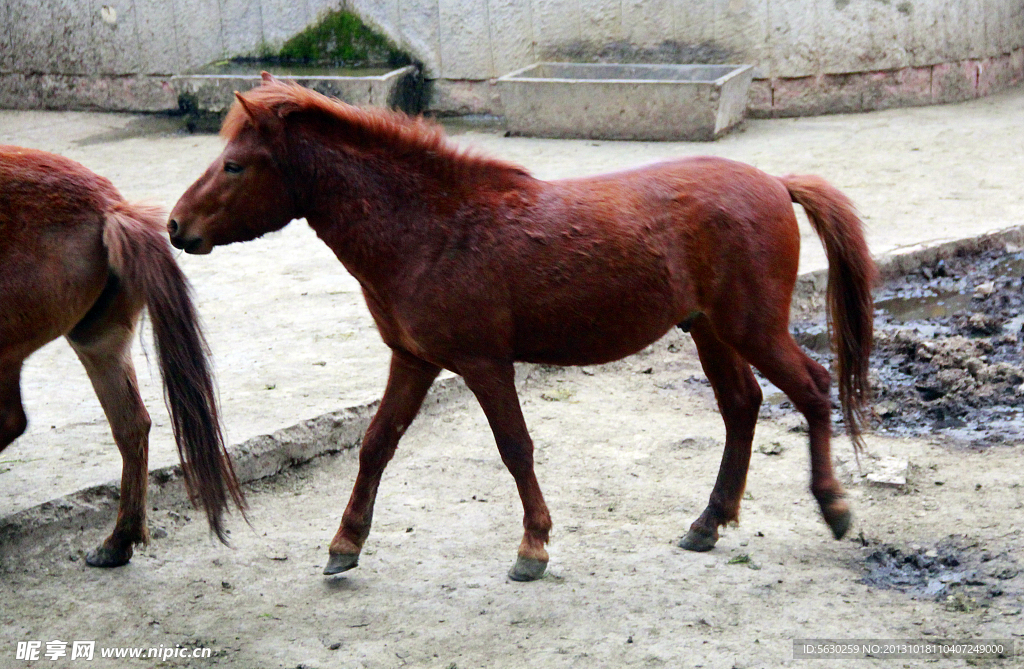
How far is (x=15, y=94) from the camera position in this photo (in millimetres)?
12336

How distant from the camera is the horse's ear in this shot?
294 centimetres

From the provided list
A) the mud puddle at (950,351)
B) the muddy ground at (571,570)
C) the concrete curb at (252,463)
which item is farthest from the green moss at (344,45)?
the muddy ground at (571,570)

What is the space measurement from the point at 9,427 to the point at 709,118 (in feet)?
24.1

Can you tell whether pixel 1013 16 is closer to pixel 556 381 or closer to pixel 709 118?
pixel 709 118

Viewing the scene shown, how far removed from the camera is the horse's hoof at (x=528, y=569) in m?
3.24

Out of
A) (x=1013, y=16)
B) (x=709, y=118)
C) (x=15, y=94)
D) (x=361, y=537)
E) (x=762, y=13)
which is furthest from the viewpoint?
(x=15, y=94)

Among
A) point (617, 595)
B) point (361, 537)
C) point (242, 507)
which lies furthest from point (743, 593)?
point (242, 507)

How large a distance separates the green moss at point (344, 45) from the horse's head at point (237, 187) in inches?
343

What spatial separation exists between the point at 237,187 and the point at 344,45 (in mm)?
8999

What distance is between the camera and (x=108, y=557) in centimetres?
342

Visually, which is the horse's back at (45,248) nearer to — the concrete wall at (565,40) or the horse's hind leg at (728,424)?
the horse's hind leg at (728,424)

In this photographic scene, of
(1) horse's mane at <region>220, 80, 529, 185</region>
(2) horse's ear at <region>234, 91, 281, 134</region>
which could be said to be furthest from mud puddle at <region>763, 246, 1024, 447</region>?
(2) horse's ear at <region>234, 91, 281, 134</region>

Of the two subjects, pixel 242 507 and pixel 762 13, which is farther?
pixel 762 13

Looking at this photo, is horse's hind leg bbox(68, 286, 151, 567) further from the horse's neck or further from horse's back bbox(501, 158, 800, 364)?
horse's back bbox(501, 158, 800, 364)
